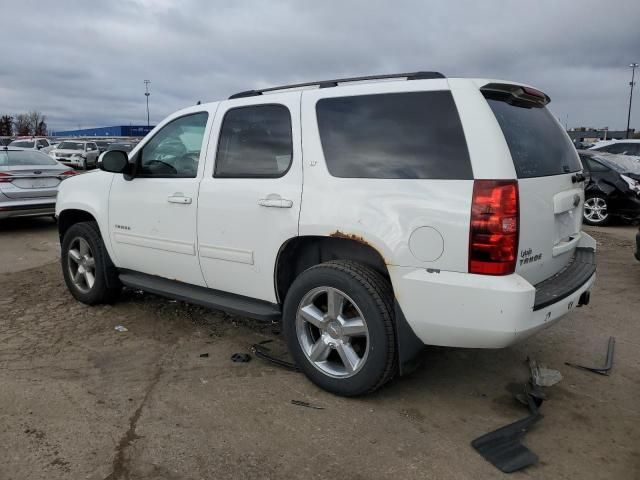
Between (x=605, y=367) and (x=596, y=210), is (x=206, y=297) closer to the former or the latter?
(x=605, y=367)

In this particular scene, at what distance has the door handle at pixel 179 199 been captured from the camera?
400 centimetres

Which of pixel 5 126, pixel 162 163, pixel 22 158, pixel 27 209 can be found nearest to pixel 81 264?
pixel 162 163

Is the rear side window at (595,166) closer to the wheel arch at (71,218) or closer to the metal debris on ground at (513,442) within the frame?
the metal debris on ground at (513,442)

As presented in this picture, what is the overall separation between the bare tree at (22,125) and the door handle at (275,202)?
9704 cm

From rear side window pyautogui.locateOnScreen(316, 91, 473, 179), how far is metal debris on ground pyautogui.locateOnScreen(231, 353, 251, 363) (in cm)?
160

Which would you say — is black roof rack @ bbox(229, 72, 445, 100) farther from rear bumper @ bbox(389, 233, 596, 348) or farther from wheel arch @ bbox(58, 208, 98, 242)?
wheel arch @ bbox(58, 208, 98, 242)

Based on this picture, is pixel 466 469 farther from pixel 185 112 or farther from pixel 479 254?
pixel 185 112

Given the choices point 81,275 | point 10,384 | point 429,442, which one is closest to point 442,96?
point 429,442

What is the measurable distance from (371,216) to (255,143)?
3.91 ft

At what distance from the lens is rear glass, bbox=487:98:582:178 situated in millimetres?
3010

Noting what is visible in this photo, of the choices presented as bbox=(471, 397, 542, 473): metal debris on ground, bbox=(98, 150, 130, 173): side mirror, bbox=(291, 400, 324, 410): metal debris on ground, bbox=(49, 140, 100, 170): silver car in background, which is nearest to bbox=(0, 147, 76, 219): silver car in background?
bbox=(98, 150, 130, 173): side mirror

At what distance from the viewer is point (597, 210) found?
35.0 feet

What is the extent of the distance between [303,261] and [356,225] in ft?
2.37

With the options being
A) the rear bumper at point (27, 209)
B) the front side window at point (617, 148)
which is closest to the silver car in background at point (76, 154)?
the rear bumper at point (27, 209)
